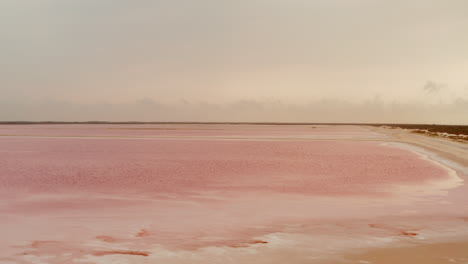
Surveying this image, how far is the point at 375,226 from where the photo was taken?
9.47 metres

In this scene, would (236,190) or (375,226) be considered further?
(236,190)

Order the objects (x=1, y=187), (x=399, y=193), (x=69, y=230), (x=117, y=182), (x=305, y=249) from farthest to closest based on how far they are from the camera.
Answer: (x=117, y=182) < (x=1, y=187) < (x=399, y=193) < (x=69, y=230) < (x=305, y=249)

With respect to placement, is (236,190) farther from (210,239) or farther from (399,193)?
(210,239)

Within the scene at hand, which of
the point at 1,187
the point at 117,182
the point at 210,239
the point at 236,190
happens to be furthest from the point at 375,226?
the point at 1,187

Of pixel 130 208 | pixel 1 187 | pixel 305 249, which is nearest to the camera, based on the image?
pixel 305 249

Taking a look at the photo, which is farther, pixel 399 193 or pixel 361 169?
pixel 361 169

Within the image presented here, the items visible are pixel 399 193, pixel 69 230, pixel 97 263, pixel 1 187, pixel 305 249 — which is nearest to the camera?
pixel 97 263

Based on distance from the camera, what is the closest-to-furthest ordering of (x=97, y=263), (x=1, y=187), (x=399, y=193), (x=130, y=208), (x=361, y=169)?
(x=97, y=263)
(x=130, y=208)
(x=399, y=193)
(x=1, y=187)
(x=361, y=169)

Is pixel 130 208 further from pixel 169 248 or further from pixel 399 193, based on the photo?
pixel 399 193

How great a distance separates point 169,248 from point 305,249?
94.0 inches

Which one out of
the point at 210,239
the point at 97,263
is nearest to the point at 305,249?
the point at 210,239

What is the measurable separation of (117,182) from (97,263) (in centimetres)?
1105

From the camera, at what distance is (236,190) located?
50.9 feet

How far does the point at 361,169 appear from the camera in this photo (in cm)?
2294
